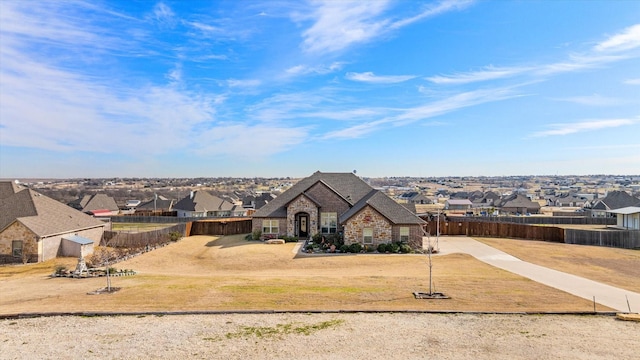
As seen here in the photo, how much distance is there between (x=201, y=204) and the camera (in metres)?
67.5

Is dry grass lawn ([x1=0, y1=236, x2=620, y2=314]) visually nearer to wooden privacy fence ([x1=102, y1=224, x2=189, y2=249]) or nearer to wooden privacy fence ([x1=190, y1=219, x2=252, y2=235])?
wooden privacy fence ([x1=102, y1=224, x2=189, y2=249])

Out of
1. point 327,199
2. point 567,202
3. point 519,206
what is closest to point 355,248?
point 327,199

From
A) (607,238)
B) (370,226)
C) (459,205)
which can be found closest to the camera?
(370,226)

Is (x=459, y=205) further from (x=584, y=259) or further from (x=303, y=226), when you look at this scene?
(x=303, y=226)

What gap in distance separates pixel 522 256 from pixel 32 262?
116 ft

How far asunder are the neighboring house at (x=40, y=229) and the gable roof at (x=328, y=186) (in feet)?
47.0

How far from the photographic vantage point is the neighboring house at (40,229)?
2950 cm

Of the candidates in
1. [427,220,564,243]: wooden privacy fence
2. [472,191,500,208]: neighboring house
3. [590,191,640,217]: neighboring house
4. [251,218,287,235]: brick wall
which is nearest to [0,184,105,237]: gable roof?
[251,218,287,235]: brick wall

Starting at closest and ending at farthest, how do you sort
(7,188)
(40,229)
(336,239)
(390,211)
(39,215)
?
(40,229)
(39,215)
(390,211)
(336,239)
(7,188)

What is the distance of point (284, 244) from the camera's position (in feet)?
113

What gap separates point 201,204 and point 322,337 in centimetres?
5764

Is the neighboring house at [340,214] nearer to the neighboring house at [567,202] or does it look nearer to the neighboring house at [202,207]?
the neighboring house at [202,207]

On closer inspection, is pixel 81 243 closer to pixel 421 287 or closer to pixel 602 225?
pixel 421 287

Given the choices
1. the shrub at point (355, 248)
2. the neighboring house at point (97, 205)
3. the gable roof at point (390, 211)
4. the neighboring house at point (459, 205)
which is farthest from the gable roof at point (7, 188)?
the neighboring house at point (459, 205)
